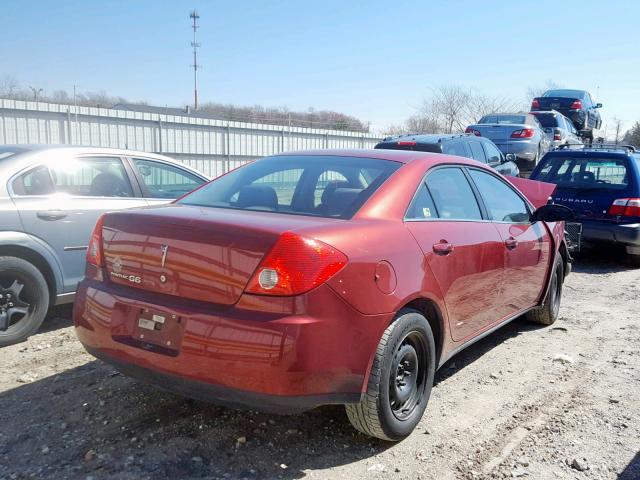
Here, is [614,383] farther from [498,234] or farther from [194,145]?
[194,145]

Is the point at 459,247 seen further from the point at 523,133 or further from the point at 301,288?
the point at 523,133

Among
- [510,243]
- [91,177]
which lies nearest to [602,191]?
[510,243]

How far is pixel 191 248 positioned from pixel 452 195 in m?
1.95

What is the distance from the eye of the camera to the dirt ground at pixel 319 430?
292 centimetres

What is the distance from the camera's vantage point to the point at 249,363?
8.52ft

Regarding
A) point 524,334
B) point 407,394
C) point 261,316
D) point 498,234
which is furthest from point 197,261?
point 524,334

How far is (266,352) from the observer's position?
2572 millimetres

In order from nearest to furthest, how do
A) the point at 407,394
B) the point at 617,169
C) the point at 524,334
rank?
the point at 407,394, the point at 524,334, the point at 617,169

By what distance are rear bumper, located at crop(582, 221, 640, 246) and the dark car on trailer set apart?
187 cm

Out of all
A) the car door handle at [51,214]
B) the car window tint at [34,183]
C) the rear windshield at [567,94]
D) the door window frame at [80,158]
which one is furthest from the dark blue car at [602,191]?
the rear windshield at [567,94]

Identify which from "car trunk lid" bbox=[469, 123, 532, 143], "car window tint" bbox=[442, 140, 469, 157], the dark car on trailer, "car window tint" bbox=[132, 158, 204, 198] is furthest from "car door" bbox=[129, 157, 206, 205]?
"car trunk lid" bbox=[469, 123, 532, 143]

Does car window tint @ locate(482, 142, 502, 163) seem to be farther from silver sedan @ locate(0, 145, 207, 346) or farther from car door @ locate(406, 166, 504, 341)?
silver sedan @ locate(0, 145, 207, 346)

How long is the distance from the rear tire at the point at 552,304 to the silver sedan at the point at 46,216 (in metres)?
3.98

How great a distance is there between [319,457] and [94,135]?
1422 cm
